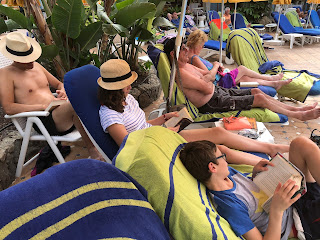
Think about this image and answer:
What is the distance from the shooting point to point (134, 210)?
113 cm

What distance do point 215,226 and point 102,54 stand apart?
3474mm

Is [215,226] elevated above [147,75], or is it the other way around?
[215,226]

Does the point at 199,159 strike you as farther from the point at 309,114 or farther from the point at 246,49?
the point at 246,49

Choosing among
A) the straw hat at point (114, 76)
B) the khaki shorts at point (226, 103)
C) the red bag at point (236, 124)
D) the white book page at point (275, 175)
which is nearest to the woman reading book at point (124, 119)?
the straw hat at point (114, 76)

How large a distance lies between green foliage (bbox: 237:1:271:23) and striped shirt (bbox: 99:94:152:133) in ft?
41.6

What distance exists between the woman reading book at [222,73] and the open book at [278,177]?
2.24 meters

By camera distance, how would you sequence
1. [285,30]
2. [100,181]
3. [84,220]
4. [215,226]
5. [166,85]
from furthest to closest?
[285,30], [166,85], [215,226], [100,181], [84,220]

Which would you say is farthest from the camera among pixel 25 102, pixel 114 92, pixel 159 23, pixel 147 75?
pixel 147 75

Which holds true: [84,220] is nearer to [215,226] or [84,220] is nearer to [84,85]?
[215,226]

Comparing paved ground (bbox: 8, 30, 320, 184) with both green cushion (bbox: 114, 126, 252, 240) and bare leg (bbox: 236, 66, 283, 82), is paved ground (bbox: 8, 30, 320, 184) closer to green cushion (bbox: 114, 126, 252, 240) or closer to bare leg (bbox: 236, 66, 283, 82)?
bare leg (bbox: 236, 66, 283, 82)

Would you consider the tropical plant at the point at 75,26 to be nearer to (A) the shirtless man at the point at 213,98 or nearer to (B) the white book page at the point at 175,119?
(A) the shirtless man at the point at 213,98

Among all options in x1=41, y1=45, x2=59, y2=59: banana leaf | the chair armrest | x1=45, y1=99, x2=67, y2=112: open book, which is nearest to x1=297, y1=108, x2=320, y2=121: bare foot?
x1=45, y1=99, x2=67, y2=112: open book

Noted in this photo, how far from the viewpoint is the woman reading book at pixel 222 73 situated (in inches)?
146

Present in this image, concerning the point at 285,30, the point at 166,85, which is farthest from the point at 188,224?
the point at 285,30
